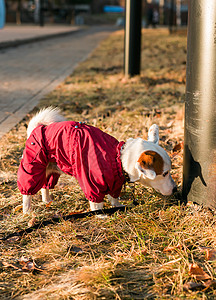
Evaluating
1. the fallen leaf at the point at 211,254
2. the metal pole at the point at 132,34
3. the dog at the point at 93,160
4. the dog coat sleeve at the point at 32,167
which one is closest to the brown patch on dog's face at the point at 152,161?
the dog at the point at 93,160

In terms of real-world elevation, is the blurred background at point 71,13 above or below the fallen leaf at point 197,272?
above

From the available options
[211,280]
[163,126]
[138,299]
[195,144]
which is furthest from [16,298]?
[163,126]

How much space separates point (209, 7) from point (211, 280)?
1.68 meters

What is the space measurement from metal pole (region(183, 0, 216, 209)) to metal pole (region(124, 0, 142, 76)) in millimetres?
5441

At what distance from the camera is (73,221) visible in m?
2.88

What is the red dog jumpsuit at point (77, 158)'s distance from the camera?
271 centimetres

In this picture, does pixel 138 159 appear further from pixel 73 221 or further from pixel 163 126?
pixel 163 126

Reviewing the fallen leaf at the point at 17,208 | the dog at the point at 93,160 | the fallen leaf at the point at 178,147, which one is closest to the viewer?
the dog at the point at 93,160

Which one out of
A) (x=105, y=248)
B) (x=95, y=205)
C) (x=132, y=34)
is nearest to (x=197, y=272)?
(x=105, y=248)

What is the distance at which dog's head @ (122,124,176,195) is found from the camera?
2596mm

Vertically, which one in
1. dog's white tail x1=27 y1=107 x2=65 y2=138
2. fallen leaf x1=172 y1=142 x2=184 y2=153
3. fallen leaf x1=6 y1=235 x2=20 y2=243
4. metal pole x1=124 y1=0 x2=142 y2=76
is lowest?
fallen leaf x1=6 y1=235 x2=20 y2=243

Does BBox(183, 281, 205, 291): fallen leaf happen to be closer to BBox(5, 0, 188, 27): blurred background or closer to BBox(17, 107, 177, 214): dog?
BBox(17, 107, 177, 214): dog

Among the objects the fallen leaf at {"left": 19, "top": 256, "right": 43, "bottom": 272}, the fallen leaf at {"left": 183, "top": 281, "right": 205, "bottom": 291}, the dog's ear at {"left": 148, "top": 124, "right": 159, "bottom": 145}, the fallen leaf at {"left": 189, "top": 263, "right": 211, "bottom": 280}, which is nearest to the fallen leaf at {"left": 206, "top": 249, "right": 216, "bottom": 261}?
the fallen leaf at {"left": 189, "top": 263, "right": 211, "bottom": 280}

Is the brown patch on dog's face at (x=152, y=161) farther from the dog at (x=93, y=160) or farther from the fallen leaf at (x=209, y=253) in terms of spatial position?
the fallen leaf at (x=209, y=253)
